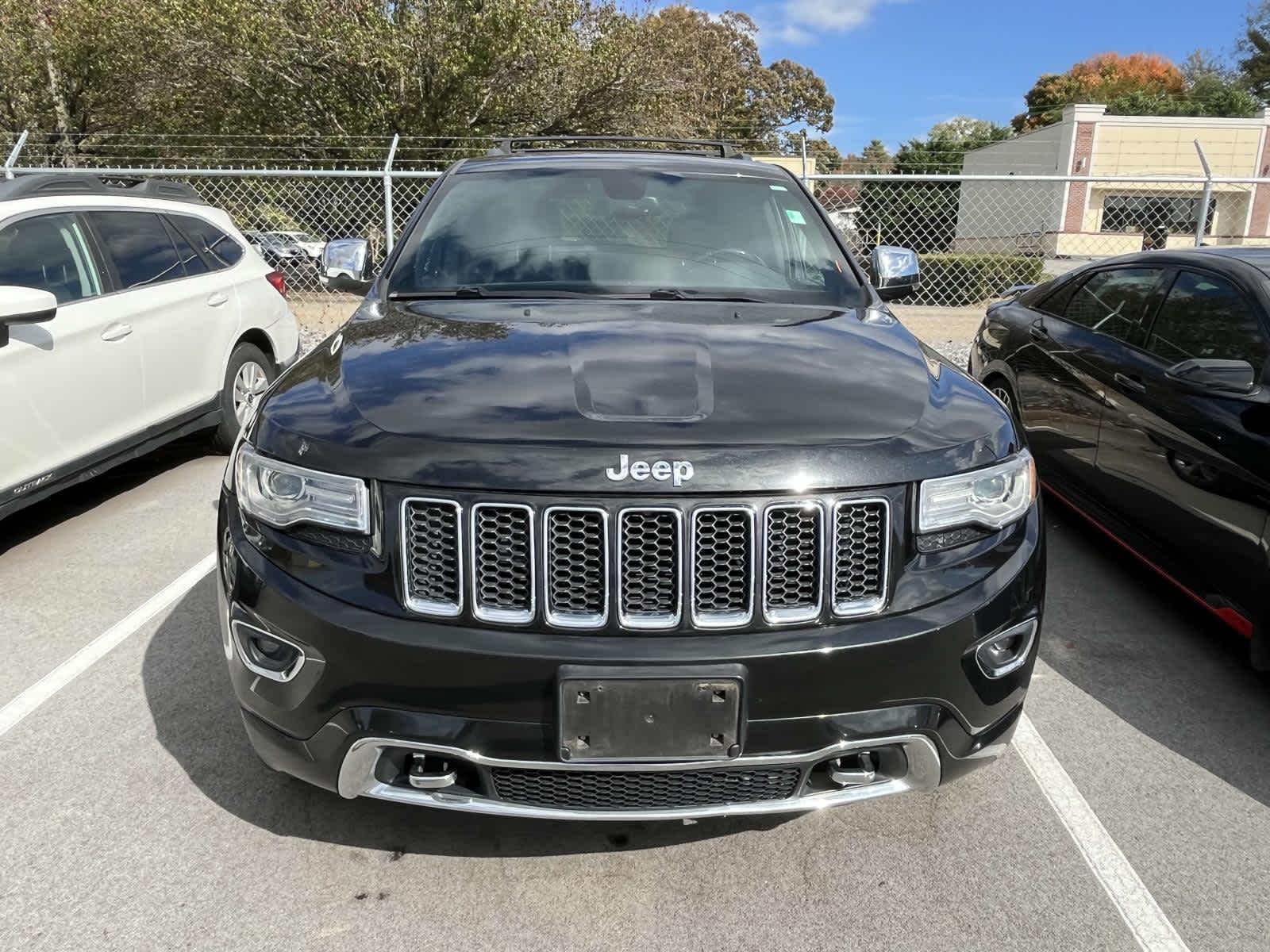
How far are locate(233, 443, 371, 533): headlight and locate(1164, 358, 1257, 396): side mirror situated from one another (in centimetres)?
302

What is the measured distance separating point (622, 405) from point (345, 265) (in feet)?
6.73

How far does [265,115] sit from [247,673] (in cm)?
2070

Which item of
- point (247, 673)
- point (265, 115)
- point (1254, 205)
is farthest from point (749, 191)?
point (1254, 205)

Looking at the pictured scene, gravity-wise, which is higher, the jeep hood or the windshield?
the windshield

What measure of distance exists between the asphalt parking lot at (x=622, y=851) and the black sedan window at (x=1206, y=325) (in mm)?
1291

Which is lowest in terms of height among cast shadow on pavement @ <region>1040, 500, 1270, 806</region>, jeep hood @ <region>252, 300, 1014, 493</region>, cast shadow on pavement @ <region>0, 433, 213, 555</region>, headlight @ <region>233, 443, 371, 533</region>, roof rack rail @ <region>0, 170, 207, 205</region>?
cast shadow on pavement @ <region>1040, 500, 1270, 806</region>

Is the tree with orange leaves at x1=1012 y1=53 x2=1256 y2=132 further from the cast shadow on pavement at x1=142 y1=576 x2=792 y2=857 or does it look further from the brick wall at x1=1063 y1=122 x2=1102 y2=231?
the cast shadow on pavement at x1=142 y1=576 x2=792 y2=857

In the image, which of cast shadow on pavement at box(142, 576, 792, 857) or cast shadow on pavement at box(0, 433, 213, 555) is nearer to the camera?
cast shadow on pavement at box(142, 576, 792, 857)

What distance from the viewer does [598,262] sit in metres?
3.40

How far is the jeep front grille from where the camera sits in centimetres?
209

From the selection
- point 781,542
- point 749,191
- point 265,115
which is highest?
point 265,115

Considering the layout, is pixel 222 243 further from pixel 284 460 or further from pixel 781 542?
pixel 781 542

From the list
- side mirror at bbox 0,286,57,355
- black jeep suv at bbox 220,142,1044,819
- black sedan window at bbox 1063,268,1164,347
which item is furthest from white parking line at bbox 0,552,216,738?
black sedan window at bbox 1063,268,1164,347

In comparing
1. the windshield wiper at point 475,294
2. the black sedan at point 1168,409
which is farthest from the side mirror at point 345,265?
the black sedan at point 1168,409
